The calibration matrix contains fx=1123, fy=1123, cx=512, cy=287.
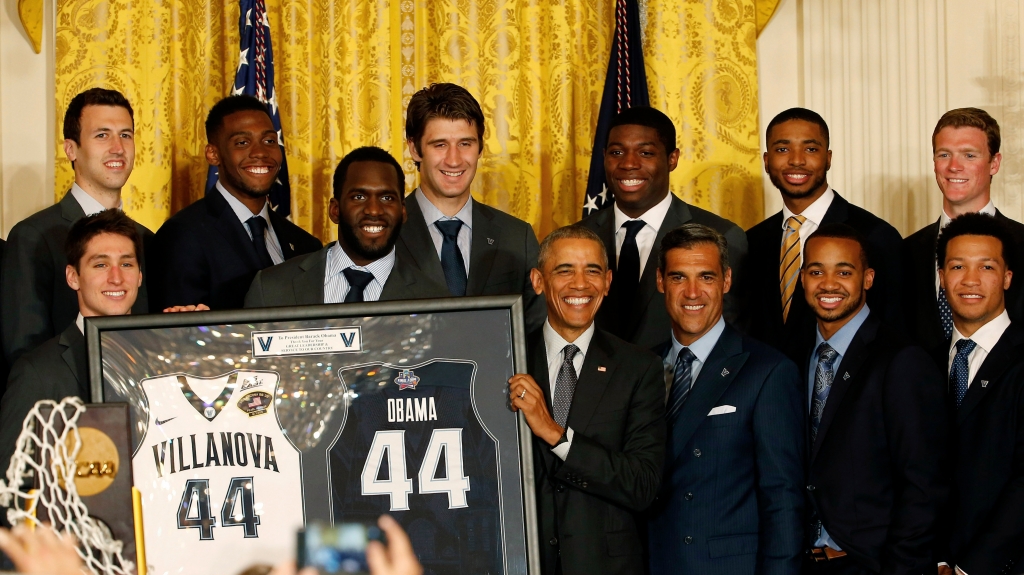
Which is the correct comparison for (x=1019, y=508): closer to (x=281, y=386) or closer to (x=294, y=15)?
(x=281, y=386)

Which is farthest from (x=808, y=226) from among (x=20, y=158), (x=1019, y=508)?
(x=20, y=158)

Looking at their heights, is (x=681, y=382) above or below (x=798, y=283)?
below

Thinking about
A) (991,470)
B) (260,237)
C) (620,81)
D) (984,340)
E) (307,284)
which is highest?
(620,81)

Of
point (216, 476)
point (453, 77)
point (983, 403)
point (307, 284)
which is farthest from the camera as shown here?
point (453, 77)

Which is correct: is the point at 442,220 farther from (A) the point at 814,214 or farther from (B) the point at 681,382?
(A) the point at 814,214

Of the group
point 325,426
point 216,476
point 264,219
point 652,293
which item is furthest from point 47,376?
point 652,293

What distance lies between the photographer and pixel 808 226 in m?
4.70

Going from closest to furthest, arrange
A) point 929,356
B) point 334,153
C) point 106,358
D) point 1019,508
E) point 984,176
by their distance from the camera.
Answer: point 106,358 → point 1019,508 → point 929,356 → point 984,176 → point 334,153

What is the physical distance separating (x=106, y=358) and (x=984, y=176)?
11.4 ft

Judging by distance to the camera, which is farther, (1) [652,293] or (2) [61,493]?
(1) [652,293]

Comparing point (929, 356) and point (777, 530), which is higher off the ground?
point (929, 356)

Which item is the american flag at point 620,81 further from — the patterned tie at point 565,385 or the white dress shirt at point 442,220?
the patterned tie at point 565,385

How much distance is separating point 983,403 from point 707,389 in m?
0.91

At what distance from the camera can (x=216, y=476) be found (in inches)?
119
